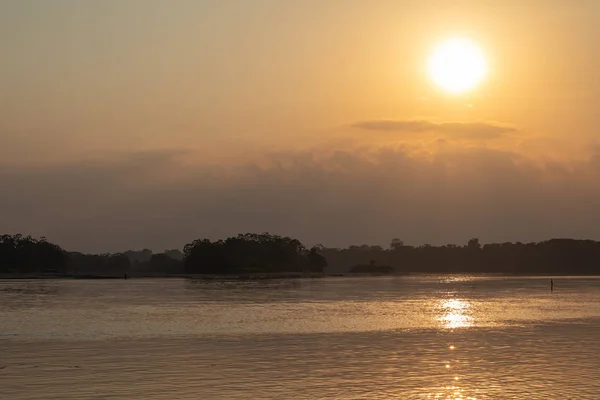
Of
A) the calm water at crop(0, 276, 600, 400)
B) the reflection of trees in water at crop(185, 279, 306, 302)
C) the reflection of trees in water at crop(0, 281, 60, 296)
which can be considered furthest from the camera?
the reflection of trees in water at crop(0, 281, 60, 296)

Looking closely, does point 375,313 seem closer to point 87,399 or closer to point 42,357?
point 42,357

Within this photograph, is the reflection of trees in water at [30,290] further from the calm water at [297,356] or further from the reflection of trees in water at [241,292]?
the calm water at [297,356]

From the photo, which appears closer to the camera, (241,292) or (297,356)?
(297,356)

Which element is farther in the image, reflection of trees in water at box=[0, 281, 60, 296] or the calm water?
reflection of trees in water at box=[0, 281, 60, 296]

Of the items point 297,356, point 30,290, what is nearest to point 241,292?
point 30,290

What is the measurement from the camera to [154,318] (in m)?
59.7

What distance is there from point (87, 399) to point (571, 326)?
3637cm

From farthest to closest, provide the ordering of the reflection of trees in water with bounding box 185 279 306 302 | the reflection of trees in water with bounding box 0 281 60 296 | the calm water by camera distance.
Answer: the reflection of trees in water with bounding box 0 281 60 296 → the reflection of trees in water with bounding box 185 279 306 302 → the calm water

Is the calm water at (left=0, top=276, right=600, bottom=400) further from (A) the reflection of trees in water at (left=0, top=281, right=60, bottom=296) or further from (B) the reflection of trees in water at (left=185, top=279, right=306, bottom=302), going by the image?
(A) the reflection of trees in water at (left=0, top=281, right=60, bottom=296)

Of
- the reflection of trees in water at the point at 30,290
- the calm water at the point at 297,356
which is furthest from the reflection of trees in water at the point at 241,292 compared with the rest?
the calm water at the point at 297,356

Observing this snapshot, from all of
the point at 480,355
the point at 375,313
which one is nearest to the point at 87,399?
the point at 480,355

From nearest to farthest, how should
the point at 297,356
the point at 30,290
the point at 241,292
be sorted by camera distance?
the point at 297,356, the point at 241,292, the point at 30,290

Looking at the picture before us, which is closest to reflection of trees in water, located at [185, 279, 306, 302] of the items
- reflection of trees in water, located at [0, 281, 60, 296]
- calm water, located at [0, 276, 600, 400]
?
reflection of trees in water, located at [0, 281, 60, 296]

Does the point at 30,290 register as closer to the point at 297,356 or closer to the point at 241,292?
the point at 241,292
